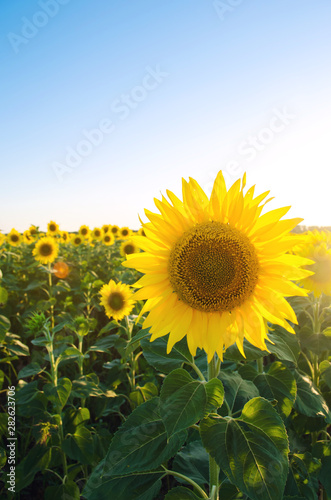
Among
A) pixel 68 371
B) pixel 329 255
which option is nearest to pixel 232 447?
pixel 329 255

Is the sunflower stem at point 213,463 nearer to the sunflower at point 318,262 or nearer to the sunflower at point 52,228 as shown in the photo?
the sunflower at point 318,262

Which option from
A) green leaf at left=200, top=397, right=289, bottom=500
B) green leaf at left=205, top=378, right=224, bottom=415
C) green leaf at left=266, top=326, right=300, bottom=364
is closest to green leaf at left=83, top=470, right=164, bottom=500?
green leaf at left=200, top=397, right=289, bottom=500

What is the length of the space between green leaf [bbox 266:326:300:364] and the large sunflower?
24cm

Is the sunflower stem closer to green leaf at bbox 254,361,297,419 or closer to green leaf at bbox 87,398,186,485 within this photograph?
green leaf at bbox 87,398,186,485

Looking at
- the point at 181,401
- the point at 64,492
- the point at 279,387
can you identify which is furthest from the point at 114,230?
the point at 181,401

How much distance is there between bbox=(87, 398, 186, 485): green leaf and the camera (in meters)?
1.36

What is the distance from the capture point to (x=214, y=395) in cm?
135

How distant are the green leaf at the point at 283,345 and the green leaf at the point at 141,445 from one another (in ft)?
2.01

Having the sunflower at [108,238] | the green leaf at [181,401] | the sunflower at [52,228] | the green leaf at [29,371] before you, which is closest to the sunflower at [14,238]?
the sunflower at [52,228]

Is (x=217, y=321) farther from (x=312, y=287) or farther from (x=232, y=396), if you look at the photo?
(x=312, y=287)

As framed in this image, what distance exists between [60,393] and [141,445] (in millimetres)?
1405

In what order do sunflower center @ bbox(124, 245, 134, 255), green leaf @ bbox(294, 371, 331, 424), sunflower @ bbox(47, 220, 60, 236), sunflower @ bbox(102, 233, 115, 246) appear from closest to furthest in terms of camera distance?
green leaf @ bbox(294, 371, 331, 424) → sunflower center @ bbox(124, 245, 134, 255) → sunflower @ bbox(47, 220, 60, 236) → sunflower @ bbox(102, 233, 115, 246)

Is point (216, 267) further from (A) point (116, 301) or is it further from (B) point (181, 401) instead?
(A) point (116, 301)

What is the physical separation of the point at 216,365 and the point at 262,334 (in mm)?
294
